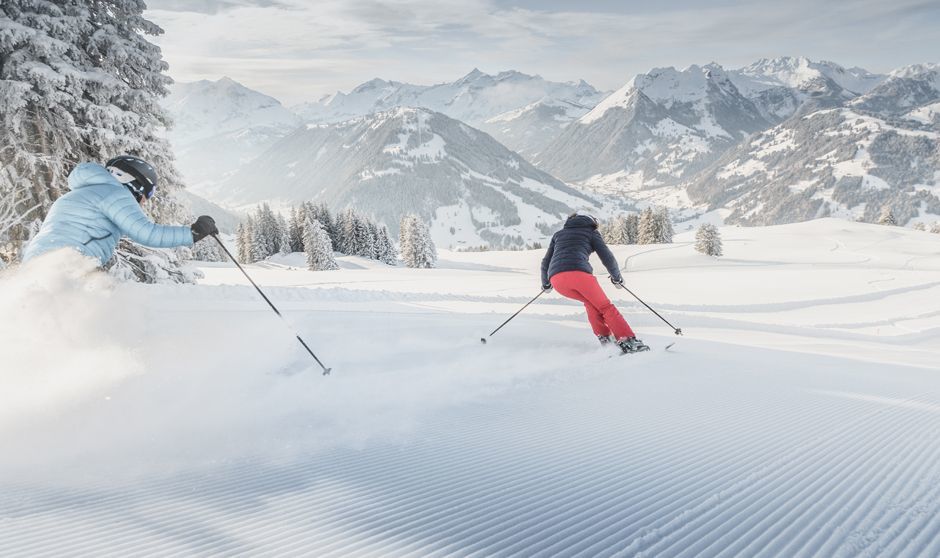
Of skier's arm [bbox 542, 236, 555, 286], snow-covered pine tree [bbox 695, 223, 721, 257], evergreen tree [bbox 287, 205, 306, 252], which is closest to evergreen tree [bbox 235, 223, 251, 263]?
evergreen tree [bbox 287, 205, 306, 252]

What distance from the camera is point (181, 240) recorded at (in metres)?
5.27

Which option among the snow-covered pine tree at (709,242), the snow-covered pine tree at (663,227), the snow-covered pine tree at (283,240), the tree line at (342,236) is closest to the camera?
the snow-covered pine tree at (709,242)

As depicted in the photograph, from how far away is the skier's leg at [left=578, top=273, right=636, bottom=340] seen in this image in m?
7.52

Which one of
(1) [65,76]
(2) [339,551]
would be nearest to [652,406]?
(2) [339,551]

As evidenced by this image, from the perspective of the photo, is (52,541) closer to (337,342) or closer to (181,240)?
(181,240)

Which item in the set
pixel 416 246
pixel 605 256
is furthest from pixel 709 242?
pixel 605 256

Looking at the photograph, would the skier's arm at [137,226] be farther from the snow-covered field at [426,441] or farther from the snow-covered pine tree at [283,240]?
the snow-covered pine tree at [283,240]

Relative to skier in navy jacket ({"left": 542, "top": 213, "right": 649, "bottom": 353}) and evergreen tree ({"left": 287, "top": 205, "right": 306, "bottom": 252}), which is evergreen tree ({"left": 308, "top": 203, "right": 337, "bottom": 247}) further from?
skier in navy jacket ({"left": 542, "top": 213, "right": 649, "bottom": 353})

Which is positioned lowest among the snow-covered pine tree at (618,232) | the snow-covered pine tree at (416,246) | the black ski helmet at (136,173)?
the snow-covered pine tree at (416,246)

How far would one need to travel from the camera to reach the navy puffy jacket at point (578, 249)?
25.5 feet

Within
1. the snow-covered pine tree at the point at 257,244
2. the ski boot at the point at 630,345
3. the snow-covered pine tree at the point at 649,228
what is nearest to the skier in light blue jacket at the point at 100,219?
the ski boot at the point at 630,345

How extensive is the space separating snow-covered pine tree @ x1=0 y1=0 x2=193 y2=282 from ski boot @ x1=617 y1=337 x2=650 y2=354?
12684 mm

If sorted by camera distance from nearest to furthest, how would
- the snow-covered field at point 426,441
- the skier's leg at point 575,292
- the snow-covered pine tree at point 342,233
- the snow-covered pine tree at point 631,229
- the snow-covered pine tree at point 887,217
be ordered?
1. the snow-covered field at point 426,441
2. the skier's leg at point 575,292
3. the snow-covered pine tree at point 342,233
4. the snow-covered pine tree at point 631,229
5. the snow-covered pine tree at point 887,217

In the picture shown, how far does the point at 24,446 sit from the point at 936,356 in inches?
559
